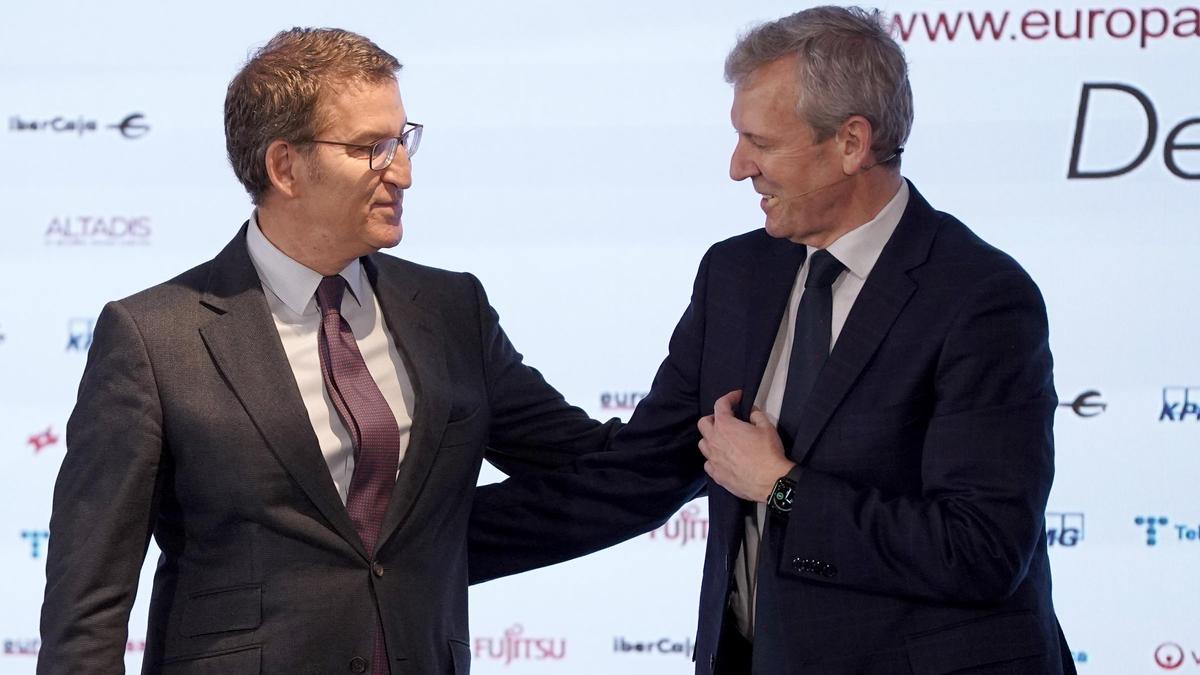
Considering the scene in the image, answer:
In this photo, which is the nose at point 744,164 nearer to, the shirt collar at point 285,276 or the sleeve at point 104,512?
the shirt collar at point 285,276

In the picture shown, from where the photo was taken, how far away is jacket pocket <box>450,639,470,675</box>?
2.22 m

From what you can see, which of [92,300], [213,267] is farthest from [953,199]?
[92,300]

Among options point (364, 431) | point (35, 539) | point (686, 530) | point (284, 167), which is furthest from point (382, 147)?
point (35, 539)

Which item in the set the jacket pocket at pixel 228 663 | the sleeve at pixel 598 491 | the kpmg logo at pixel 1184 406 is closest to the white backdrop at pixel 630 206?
the kpmg logo at pixel 1184 406

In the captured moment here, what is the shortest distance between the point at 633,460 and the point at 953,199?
49.2 inches

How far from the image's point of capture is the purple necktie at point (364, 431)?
2.10 m

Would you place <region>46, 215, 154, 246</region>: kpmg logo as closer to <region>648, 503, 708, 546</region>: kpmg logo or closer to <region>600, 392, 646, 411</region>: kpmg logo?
<region>600, 392, 646, 411</region>: kpmg logo

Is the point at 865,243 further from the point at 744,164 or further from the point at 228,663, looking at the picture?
the point at 228,663

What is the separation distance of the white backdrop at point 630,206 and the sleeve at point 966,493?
4.25 ft

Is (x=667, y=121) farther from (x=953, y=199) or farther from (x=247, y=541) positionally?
(x=247, y=541)

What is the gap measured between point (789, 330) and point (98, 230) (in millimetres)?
2075

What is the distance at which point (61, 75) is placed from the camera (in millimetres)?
3623

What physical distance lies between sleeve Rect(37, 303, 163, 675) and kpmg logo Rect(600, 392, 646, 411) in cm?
155

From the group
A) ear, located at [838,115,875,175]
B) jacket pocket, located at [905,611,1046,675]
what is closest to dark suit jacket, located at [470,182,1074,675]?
jacket pocket, located at [905,611,1046,675]
